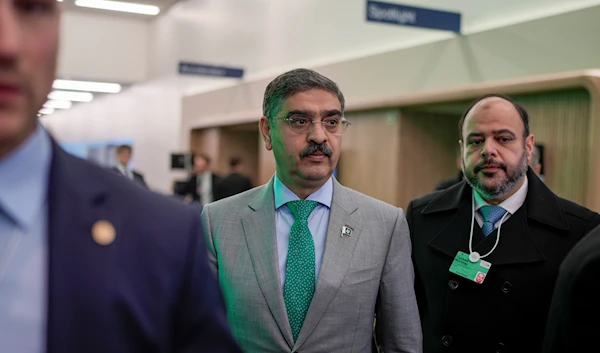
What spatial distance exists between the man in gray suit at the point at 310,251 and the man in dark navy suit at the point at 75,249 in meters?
1.19

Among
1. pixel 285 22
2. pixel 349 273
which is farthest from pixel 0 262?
pixel 285 22

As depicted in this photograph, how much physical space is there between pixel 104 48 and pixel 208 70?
697 cm

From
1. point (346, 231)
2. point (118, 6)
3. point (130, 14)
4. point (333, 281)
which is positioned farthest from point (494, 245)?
point (130, 14)

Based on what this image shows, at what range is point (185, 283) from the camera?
3.23 ft

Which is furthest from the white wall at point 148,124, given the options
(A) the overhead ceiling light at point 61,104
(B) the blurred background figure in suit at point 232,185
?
(B) the blurred background figure in suit at point 232,185

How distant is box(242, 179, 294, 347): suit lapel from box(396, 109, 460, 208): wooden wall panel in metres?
5.60

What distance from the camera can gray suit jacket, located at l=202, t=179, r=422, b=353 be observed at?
2.16 metres

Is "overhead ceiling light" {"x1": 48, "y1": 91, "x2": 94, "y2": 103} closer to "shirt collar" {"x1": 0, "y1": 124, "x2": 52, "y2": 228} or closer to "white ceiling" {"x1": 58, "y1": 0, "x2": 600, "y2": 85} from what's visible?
"white ceiling" {"x1": 58, "y1": 0, "x2": 600, "y2": 85}

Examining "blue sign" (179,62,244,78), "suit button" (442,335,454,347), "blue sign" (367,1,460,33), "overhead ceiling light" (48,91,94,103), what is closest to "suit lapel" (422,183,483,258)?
"suit button" (442,335,454,347)

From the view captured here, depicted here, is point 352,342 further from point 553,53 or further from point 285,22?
point 285,22

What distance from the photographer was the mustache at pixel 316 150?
2.40 meters

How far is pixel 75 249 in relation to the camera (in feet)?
3.02

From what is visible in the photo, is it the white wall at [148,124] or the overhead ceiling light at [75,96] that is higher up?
the overhead ceiling light at [75,96]

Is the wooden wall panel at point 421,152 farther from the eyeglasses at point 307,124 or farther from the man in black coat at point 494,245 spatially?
the eyeglasses at point 307,124
